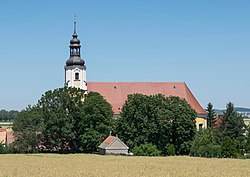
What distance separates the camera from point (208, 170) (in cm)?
3878

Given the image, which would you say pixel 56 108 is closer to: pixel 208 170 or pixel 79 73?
pixel 79 73

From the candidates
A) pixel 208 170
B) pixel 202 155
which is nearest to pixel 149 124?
pixel 202 155

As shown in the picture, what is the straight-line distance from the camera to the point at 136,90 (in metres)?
91.2

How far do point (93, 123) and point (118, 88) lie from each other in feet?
63.1

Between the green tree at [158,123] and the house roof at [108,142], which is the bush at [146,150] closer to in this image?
the green tree at [158,123]

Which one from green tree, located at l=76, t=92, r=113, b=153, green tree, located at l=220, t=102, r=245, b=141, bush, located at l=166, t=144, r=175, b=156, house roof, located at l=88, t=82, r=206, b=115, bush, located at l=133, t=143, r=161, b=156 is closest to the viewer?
bush, located at l=133, t=143, r=161, b=156

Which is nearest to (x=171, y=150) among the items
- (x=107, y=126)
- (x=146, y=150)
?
(x=146, y=150)

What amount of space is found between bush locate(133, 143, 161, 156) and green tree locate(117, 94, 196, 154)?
178 centimetres

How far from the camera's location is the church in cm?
8594

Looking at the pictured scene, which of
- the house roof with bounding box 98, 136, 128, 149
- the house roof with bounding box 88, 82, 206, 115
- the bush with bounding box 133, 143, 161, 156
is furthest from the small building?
the house roof with bounding box 88, 82, 206, 115

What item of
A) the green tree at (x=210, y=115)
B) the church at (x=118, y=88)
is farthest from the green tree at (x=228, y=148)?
the green tree at (x=210, y=115)

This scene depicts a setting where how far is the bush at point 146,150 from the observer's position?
217 feet

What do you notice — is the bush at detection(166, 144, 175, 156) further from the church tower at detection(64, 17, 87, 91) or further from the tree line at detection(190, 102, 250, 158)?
the church tower at detection(64, 17, 87, 91)

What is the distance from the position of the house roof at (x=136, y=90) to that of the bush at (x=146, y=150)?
22850 mm
